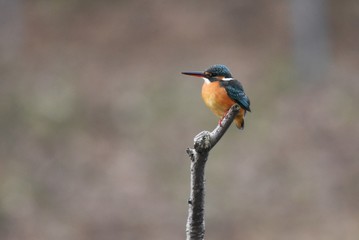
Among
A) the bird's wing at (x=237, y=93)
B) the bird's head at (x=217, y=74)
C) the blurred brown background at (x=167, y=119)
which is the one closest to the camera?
the bird's wing at (x=237, y=93)

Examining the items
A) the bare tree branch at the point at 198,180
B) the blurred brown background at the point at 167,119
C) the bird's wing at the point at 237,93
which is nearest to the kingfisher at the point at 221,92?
the bird's wing at the point at 237,93

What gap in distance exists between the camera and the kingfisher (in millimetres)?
2469

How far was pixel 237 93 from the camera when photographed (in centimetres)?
256

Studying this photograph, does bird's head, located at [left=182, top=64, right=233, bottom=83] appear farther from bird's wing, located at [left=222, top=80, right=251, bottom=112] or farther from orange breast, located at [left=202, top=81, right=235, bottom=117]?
orange breast, located at [left=202, top=81, right=235, bottom=117]

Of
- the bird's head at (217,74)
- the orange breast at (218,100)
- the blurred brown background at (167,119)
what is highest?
the blurred brown background at (167,119)

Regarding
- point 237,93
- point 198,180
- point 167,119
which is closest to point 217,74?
point 237,93

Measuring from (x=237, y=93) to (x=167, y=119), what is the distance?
974 cm

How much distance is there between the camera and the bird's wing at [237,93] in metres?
2.46

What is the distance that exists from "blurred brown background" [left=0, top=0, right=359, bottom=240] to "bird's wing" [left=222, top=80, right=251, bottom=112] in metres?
7.31

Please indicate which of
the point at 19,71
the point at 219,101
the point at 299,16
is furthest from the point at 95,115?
the point at 219,101

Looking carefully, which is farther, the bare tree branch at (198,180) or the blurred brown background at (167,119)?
the blurred brown background at (167,119)

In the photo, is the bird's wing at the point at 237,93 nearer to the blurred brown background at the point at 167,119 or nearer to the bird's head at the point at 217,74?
the bird's head at the point at 217,74

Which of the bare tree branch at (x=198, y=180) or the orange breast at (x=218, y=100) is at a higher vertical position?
the orange breast at (x=218, y=100)

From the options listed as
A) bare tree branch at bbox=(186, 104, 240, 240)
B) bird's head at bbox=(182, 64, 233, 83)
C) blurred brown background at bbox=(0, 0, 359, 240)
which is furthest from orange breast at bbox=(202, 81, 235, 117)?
blurred brown background at bbox=(0, 0, 359, 240)
